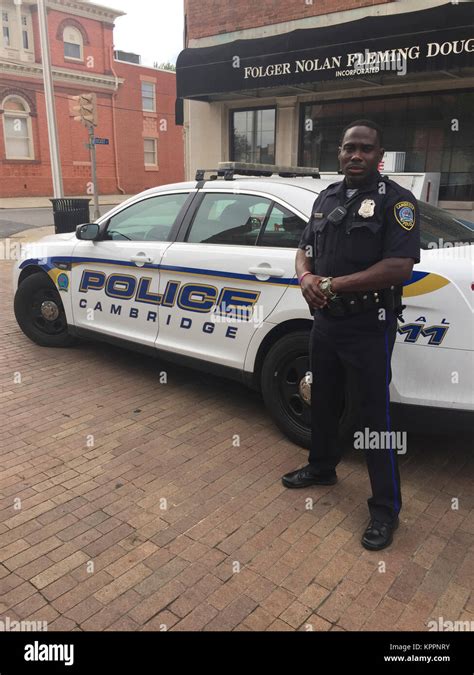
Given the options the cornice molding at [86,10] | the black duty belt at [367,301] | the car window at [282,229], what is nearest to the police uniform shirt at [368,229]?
the black duty belt at [367,301]

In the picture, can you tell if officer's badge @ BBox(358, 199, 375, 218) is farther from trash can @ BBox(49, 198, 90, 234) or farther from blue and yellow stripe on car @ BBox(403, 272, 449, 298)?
trash can @ BBox(49, 198, 90, 234)

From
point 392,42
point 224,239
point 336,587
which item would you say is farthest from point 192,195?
point 392,42

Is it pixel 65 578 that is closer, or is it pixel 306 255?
pixel 65 578

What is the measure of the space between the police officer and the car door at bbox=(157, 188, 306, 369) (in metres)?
0.72

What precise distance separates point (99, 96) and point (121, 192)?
5.22 meters

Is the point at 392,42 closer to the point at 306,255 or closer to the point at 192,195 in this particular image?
the point at 192,195

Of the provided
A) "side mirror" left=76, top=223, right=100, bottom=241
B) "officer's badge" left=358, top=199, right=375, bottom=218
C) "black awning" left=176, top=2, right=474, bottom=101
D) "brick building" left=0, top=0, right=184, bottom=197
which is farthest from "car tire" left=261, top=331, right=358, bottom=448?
"brick building" left=0, top=0, right=184, bottom=197

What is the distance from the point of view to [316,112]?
966 cm

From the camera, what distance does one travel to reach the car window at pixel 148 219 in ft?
14.7

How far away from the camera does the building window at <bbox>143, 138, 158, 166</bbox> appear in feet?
112

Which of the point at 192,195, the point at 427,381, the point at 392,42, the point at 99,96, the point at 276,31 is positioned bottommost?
the point at 427,381

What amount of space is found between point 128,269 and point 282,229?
1.48 meters

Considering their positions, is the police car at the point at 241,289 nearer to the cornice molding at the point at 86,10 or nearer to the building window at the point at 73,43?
the cornice molding at the point at 86,10
